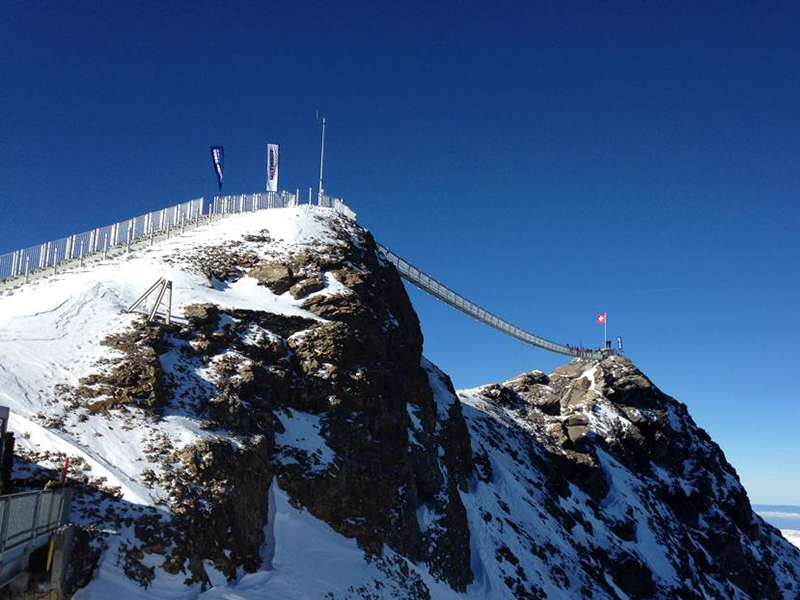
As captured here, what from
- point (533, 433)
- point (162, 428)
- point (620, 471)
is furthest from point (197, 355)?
point (620, 471)

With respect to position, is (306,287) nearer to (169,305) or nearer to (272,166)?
(169,305)

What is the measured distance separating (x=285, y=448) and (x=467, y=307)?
125 ft

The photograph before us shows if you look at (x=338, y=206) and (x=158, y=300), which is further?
(x=338, y=206)

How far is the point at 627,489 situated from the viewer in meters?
51.6

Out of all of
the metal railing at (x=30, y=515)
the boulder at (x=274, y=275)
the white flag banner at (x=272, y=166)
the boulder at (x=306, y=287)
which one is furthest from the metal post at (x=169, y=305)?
the white flag banner at (x=272, y=166)

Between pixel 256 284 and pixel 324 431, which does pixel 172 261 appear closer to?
pixel 256 284

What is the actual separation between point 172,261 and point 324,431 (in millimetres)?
12265

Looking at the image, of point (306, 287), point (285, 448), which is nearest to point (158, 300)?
point (306, 287)

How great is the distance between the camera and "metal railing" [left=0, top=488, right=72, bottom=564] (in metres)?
10.4

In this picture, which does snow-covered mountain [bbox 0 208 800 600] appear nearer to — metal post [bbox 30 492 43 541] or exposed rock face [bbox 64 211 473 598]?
exposed rock face [bbox 64 211 473 598]

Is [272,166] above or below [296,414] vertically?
above

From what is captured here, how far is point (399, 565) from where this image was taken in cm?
2377

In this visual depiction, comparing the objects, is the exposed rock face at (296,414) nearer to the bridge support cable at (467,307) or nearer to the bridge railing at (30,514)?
the bridge railing at (30,514)

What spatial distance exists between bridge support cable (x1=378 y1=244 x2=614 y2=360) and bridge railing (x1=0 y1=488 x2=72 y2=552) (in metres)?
28.3
